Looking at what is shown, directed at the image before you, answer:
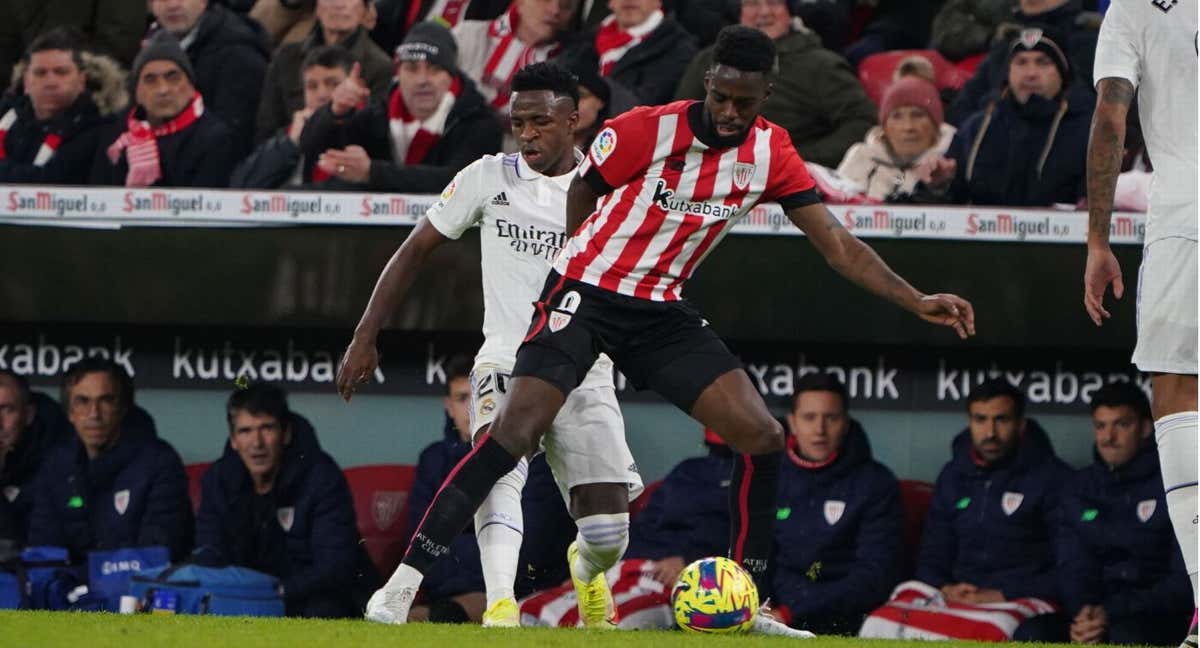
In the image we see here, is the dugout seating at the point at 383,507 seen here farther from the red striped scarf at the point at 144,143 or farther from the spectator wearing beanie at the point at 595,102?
the spectator wearing beanie at the point at 595,102

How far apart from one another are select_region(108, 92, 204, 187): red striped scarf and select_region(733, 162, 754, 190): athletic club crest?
151 inches

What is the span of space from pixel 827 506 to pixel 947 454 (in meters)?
0.77

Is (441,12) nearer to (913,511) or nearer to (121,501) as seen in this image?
(121,501)

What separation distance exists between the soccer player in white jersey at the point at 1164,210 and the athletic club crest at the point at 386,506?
172 inches

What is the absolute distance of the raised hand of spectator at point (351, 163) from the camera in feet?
28.1

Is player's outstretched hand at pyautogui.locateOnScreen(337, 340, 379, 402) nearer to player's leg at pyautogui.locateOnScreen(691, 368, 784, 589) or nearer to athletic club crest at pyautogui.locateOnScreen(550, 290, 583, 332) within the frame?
athletic club crest at pyautogui.locateOnScreen(550, 290, 583, 332)

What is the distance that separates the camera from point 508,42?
9789mm

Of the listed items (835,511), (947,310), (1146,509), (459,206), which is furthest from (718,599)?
(1146,509)

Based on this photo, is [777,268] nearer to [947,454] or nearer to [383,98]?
[947,454]

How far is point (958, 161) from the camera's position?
28.0 feet

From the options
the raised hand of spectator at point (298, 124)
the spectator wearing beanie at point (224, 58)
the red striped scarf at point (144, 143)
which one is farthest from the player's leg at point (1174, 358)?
the spectator wearing beanie at point (224, 58)

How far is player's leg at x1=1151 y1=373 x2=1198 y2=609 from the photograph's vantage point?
5.37 m

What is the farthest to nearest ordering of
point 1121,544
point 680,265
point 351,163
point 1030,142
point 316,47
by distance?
point 316,47, point 351,163, point 1030,142, point 1121,544, point 680,265

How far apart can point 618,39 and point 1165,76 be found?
174 inches
